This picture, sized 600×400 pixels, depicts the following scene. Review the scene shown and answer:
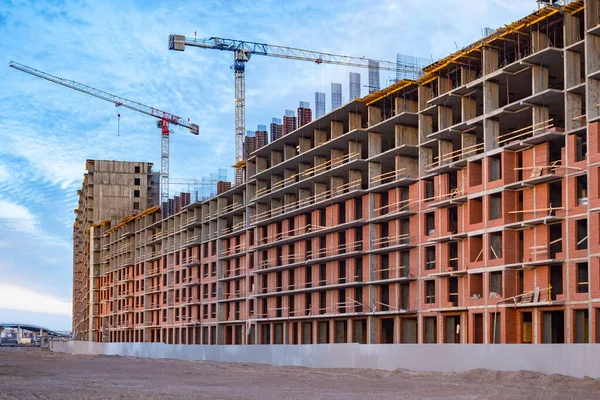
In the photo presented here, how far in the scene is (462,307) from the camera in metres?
59.0

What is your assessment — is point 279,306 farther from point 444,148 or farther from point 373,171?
point 444,148

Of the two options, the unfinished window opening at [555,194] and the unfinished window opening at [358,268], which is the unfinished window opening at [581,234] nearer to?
the unfinished window opening at [555,194]

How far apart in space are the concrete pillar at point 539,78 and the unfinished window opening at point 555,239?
843 cm

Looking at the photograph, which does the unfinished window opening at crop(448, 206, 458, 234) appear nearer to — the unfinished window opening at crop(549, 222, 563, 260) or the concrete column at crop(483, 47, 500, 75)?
the unfinished window opening at crop(549, 222, 563, 260)

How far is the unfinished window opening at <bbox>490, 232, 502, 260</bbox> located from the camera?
5631 centimetres

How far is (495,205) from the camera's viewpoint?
57.0 metres

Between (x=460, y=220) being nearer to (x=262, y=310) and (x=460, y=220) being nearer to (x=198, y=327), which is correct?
(x=262, y=310)

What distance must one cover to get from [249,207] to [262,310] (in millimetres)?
11517

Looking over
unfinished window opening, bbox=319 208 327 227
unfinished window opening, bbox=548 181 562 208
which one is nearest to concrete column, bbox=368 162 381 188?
unfinished window opening, bbox=319 208 327 227

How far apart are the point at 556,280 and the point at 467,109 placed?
13800mm

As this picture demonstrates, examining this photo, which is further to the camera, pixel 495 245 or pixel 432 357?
pixel 495 245

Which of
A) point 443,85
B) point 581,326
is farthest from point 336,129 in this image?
point 581,326

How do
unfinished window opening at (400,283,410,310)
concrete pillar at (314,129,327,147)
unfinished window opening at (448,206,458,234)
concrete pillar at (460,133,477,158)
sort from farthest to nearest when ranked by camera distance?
1. concrete pillar at (314,129,327,147)
2. unfinished window opening at (400,283,410,310)
3. unfinished window opening at (448,206,458,234)
4. concrete pillar at (460,133,477,158)

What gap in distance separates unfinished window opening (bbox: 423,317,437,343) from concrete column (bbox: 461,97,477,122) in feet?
49.0
